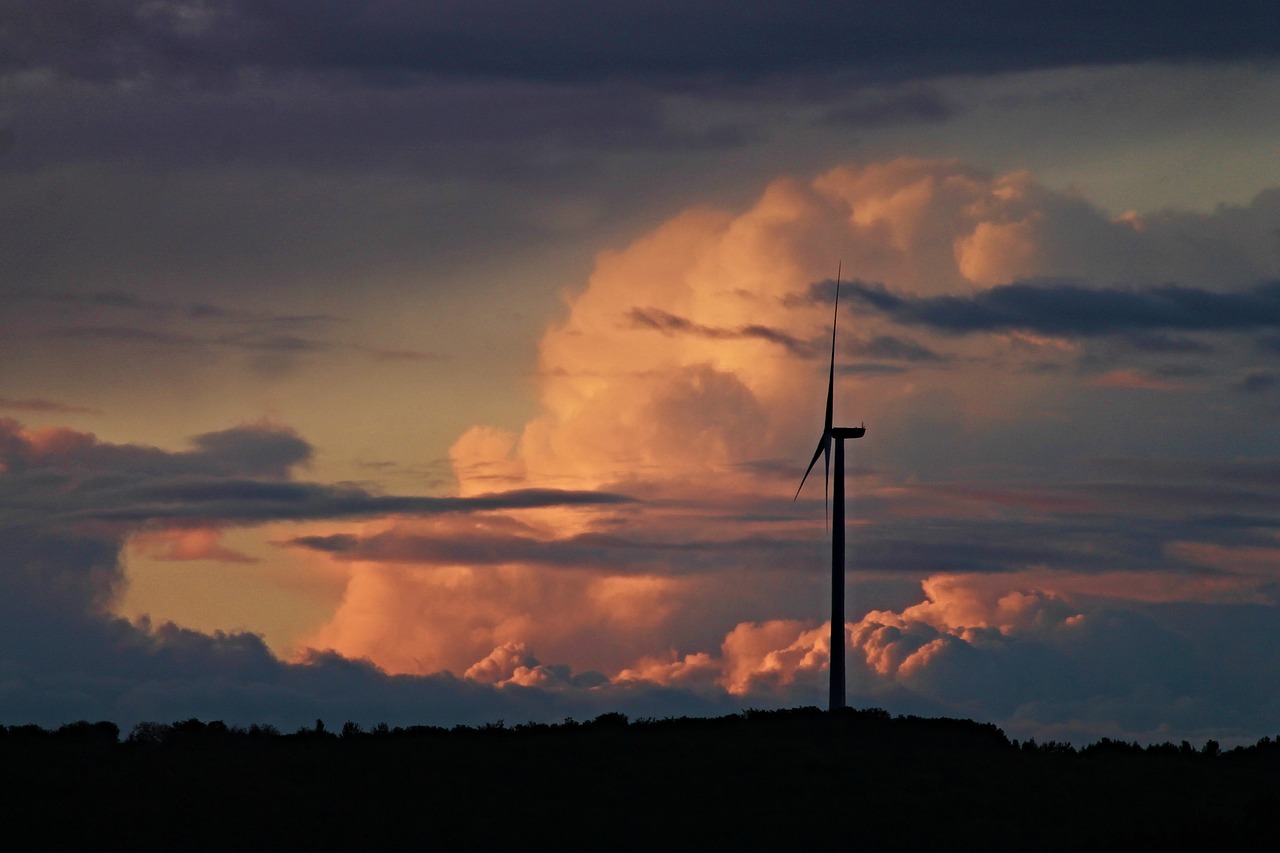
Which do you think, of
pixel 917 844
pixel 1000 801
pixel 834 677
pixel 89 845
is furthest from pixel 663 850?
pixel 834 677

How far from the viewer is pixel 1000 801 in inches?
2768

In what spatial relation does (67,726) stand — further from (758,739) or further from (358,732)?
(758,739)

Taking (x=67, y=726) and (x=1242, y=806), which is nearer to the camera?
(x=1242, y=806)

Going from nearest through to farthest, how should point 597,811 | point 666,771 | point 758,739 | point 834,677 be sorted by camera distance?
point 597,811, point 666,771, point 758,739, point 834,677

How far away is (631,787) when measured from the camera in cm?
7288

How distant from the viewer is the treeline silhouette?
214 feet

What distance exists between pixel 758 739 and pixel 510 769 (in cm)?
1291

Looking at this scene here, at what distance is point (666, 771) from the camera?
248 ft

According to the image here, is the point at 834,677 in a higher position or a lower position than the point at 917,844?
higher

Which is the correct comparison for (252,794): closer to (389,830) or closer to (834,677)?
(389,830)

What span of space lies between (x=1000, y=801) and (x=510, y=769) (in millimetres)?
21144

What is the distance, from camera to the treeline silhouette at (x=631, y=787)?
6531 centimetres

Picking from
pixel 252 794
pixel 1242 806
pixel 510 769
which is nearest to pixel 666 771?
pixel 510 769

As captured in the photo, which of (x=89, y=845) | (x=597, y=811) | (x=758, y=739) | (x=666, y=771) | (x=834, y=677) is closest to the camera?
(x=89, y=845)
